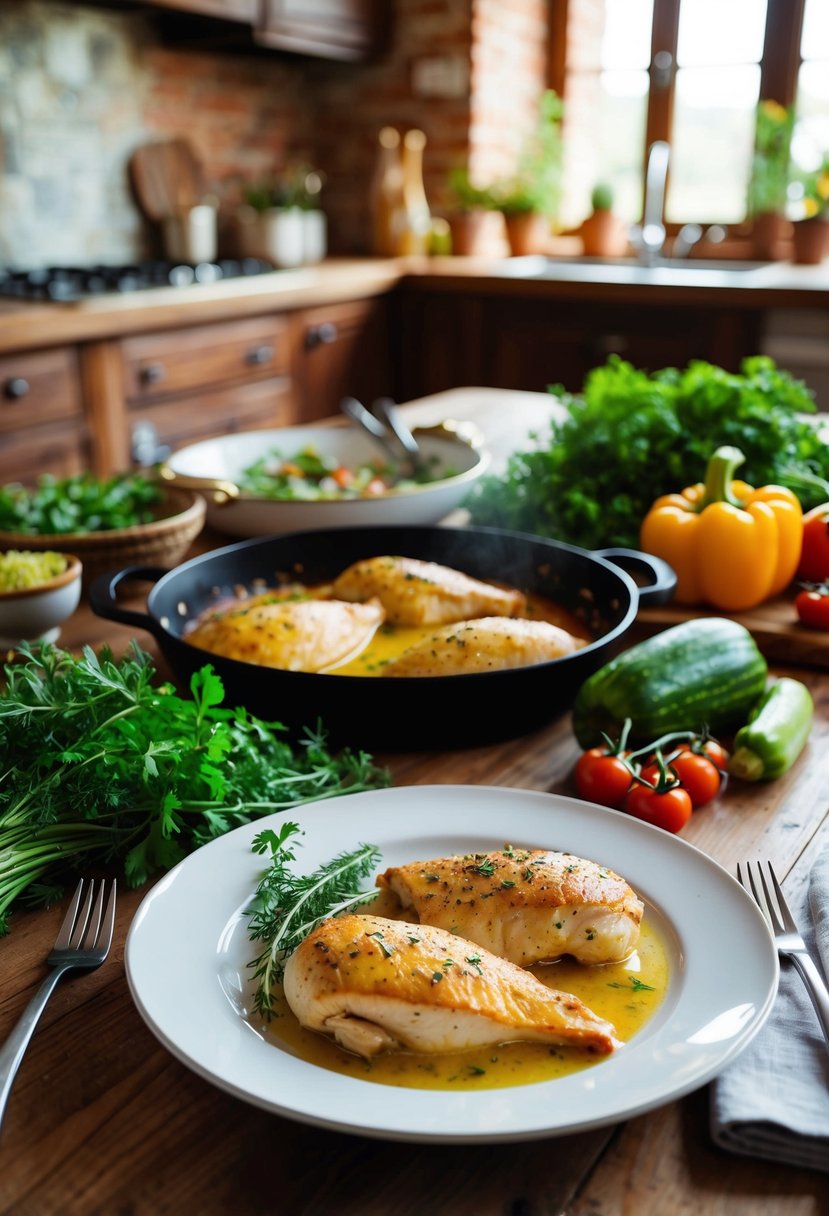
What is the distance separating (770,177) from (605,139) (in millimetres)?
1048

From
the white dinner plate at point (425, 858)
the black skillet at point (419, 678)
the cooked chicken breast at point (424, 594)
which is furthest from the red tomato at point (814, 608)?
the white dinner plate at point (425, 858)

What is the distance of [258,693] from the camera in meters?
1.24

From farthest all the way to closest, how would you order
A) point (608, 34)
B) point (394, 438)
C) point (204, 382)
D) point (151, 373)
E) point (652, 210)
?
point (608, 34) < point (652, 210) < point (204, 382) < point (151, 373) < point (394, 438)

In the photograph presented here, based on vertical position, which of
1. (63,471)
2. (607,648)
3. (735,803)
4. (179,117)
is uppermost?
(179,117)

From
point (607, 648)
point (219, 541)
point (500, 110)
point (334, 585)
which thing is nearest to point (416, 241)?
point (500, 110)

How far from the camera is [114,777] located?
1.02 metres

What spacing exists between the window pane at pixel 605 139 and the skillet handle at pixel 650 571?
475 centimetres

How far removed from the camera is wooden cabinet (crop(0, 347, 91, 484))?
3486mm

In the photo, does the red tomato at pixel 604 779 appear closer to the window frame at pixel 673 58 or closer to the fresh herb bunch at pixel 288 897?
the fresh herb bunch at pixel 288 897

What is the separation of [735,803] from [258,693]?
531 millimetres

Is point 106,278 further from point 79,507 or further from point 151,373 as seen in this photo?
point 79,507

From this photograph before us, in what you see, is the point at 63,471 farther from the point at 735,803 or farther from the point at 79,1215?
the point at 79,1215

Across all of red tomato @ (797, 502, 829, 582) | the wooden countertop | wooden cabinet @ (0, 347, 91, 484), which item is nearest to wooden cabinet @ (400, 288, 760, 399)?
the wooden countertop

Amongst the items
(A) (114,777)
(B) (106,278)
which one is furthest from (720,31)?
(A) (114,777)
